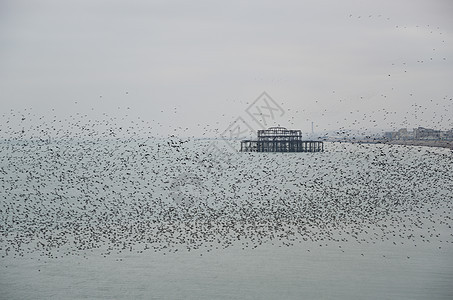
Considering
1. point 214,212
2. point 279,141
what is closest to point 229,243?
point 214,212

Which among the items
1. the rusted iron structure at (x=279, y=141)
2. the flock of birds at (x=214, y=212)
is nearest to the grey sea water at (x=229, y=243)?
the flock of birds at (x=214, y=212)

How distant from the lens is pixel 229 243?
93.8 ft

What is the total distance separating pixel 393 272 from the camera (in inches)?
955

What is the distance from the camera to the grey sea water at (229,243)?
22.4m

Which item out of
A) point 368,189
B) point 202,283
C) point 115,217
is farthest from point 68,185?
point 202,283

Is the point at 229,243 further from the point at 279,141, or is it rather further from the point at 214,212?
the point at 279,141

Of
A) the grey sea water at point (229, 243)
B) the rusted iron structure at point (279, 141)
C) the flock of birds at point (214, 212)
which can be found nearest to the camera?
the grey sea water at point (229, 243)

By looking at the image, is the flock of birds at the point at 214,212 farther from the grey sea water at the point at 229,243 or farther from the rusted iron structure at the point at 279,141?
the rusted iron structure at the point at 279,141

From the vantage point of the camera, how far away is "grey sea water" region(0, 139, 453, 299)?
22391mm

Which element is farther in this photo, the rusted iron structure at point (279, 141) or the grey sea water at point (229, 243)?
the rusted iron structure at point (279, 141)

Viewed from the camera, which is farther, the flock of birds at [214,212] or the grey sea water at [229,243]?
the flock of birds at [214,212]

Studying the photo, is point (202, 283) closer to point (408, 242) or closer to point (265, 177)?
point (408, 242)

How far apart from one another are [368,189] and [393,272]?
25.5 metres

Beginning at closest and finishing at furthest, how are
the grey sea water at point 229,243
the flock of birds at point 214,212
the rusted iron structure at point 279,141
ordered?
the grey sea water at point 229,243 → the flock of birds at point 214,212 → the rusted iron structure at point 279,141
